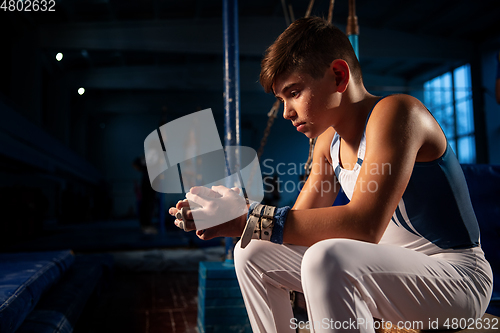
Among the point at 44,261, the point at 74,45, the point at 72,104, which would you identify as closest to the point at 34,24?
the point at 74,45

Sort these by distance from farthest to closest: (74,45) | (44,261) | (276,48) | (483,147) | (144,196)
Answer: (483,147), (74,45), (144,196), (44,261), (276,48)

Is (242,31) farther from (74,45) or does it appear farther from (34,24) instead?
(34,24)

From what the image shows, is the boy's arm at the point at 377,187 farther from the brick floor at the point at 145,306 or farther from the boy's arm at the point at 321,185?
the brick floor at the point at 145,306

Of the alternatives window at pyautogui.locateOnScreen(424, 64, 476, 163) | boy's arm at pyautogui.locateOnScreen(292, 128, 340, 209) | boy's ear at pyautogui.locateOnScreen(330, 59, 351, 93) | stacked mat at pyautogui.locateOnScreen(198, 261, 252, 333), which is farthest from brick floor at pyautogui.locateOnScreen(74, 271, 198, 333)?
window at pyautogui.locateOnScreen(424, 64, 476, 163)

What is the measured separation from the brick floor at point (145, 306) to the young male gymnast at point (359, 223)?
48.5 inches

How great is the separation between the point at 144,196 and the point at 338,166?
505cm

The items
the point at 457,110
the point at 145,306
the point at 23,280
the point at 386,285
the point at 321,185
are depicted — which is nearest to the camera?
the point at 386,285

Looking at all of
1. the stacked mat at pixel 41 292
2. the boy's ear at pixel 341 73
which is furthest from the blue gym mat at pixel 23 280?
the boy's ear at pixel 341 73

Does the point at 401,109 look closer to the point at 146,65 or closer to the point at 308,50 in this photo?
the point at 308,50

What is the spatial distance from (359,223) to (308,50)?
0.41 metres

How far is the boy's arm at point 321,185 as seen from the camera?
3.54 ft

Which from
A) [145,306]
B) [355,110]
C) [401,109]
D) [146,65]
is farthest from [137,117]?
[401,109]

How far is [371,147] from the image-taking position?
Result: 0.75 meters

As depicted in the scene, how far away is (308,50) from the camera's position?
2.73 feet
